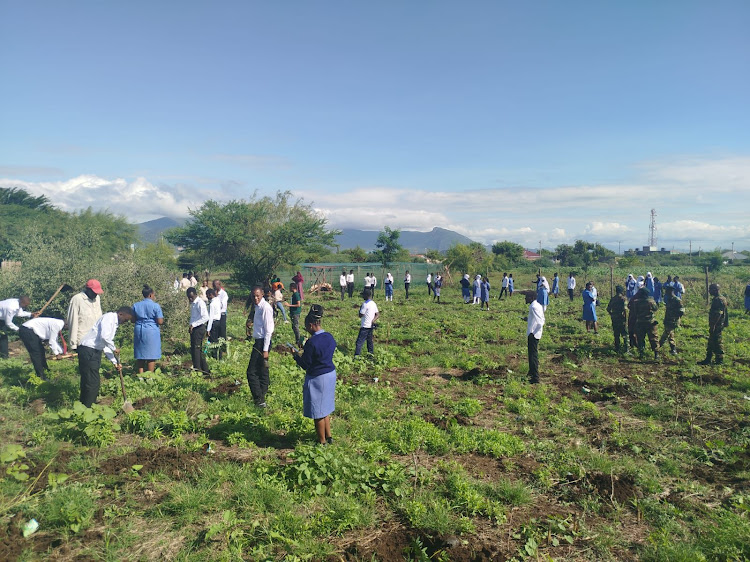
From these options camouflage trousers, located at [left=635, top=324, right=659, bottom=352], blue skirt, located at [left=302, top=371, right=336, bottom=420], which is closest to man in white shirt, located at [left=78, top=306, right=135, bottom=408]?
blue skirt, located at [left=302, top=371, right=336, bottom=420]

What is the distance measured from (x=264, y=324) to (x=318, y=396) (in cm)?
210

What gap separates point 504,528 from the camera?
4312 millimetres

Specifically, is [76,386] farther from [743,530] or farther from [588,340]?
[588,340]

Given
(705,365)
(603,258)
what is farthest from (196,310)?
(603,258)

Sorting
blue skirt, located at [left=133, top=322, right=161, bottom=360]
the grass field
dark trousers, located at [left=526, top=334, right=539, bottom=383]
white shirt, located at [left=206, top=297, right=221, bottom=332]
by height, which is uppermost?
white shirt, located at [left=206, top=297, right=221, bottom=332]

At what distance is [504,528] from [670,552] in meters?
1.44

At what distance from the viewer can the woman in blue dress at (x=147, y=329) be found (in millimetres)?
8078

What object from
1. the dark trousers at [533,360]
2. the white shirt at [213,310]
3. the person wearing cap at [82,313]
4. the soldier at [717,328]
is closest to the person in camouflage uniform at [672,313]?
the soldier at [717,328]

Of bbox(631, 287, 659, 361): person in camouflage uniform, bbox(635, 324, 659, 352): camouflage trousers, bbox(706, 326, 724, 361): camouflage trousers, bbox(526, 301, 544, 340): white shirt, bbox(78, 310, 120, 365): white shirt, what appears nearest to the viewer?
bbox(78, 310, 120, 365): white shirt

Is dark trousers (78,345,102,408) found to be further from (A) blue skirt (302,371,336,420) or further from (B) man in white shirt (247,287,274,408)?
(A) blue skirt (302,371,336,420)

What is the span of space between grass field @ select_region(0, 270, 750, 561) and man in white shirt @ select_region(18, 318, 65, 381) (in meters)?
0.29

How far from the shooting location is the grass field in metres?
4.00

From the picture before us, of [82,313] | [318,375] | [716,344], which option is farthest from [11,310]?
[716,344]

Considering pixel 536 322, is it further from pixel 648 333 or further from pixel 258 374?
pixel 258 374
